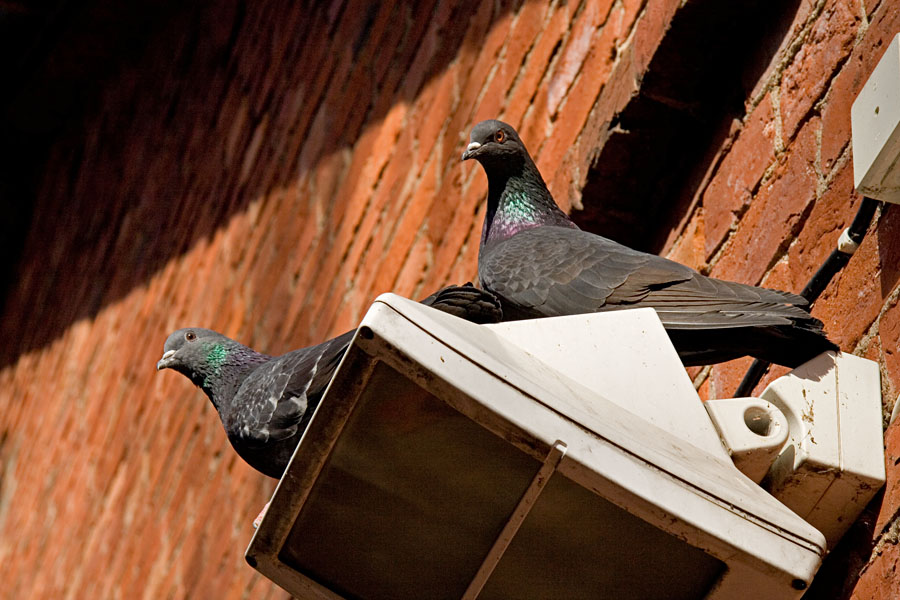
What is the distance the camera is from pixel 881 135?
162 cm

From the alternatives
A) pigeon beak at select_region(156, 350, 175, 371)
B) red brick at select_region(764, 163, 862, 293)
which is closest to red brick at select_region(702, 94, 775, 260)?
red brick at select_region(764, 163, 862, 293)

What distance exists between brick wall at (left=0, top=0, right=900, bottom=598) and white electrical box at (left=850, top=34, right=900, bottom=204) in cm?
10

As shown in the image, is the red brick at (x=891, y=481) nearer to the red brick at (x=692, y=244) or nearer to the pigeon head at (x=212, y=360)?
the red brick at (x=692, y=244)

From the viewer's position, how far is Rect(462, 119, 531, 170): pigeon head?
9.07 ft

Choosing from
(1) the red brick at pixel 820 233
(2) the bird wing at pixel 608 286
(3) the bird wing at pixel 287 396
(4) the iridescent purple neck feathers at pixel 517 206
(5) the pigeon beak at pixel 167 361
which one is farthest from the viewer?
(5) the pigeon beak at pixel 167 361

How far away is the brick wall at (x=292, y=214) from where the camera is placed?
6.95 feet

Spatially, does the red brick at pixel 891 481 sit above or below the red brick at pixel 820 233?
below

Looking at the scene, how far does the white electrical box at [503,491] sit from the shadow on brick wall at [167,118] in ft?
8.63

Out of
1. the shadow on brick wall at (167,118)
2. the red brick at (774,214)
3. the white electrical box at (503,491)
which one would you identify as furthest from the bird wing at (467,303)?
the shadow on brick wall at (167,118)

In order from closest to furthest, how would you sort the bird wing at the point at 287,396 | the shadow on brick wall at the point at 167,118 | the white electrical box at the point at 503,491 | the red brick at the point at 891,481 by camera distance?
1. the white electrical box at the point at 503,491
2. the red brick at the point at 891,481
3. the bird wing at the point at 287,396
4. the shadow on brick wall at the point at 167,118

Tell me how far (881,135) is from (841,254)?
27 cm

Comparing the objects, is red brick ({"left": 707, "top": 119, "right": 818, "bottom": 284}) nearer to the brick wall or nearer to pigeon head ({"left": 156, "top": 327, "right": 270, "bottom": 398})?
the brick wall

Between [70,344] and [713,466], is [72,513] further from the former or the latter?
[713,466]

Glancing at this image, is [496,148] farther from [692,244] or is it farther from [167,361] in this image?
[167,361]
